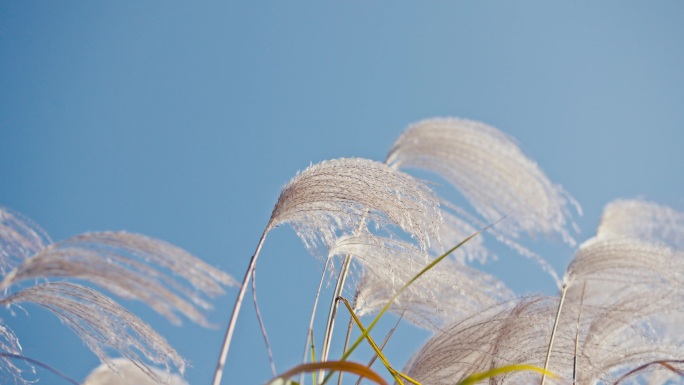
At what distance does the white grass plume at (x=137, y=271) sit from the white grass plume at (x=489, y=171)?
1.12m

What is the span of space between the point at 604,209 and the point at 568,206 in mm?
1058

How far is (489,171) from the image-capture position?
2047 millimetres

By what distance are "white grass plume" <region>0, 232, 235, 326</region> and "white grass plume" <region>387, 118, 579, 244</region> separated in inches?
43.9

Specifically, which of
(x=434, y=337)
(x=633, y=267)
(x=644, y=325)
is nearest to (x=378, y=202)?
(x=434, y=337)

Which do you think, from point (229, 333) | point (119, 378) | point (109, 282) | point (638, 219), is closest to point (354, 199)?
point (229, 333)

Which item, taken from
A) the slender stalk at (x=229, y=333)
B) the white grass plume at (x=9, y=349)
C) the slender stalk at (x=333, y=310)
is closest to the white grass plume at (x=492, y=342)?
the slender stalk at (x=333, y=310)

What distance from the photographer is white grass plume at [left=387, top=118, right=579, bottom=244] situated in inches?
77.7

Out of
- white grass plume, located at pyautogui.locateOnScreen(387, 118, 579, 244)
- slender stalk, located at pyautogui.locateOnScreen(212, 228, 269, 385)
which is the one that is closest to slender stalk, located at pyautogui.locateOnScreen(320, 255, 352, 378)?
slender stalk, located at pyautogui.locateOnScreen(212, 228, 269, 385)

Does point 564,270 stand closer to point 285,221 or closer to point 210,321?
point 285,221

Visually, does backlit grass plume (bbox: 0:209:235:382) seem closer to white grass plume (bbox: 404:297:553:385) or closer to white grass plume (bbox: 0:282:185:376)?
white grass plume (bbox: 0:282:185:376)

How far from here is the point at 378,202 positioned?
56.8 inches

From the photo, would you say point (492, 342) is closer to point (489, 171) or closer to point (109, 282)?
point (489, 171)

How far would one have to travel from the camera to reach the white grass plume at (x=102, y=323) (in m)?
1.23

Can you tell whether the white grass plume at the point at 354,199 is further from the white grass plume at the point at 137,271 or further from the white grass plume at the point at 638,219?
the white grass plume at the point at 638,219
